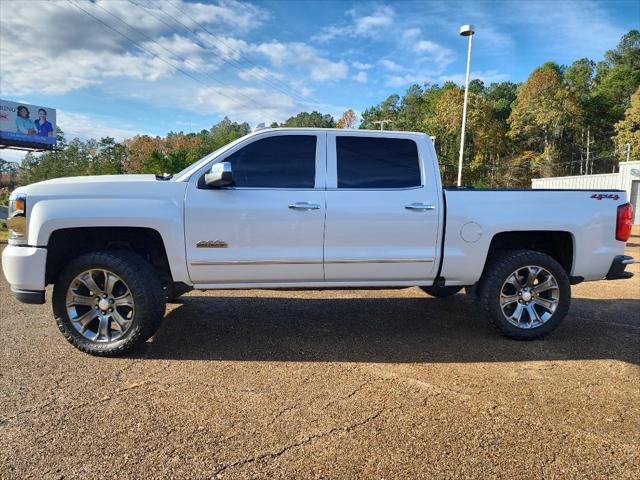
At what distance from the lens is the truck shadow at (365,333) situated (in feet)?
13.9

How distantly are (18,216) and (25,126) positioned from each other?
159ft

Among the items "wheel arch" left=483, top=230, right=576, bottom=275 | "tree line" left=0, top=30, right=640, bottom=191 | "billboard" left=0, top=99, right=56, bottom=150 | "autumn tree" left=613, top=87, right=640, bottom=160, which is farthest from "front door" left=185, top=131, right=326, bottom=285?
"autumn tree" left=613, top=87, right=640, bottom=160

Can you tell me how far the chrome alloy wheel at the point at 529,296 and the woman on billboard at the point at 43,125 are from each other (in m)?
50.3

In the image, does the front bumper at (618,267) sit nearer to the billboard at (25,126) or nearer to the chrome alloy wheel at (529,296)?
the chrome alloy wheel at (529,296)

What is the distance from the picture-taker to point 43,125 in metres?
45.7

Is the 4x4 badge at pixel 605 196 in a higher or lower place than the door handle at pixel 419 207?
higher

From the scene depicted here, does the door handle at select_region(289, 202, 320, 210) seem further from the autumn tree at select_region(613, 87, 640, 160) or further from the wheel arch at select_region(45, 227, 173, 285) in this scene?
the autumn tree at select_region(613, 87, 640, 160)

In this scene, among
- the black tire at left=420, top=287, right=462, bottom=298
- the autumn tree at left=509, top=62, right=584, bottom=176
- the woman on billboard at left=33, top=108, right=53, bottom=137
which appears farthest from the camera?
the autumn tree at left=509, top=62, right=584, bottom=176

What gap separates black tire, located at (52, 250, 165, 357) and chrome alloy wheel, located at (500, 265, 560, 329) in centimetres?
321

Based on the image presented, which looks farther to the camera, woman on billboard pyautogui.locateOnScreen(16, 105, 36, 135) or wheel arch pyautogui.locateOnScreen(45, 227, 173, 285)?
woman on billboard pyautogui.locateOnScreen(16, 105, 36, 135)

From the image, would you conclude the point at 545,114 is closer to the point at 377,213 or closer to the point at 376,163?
the point at 376,163

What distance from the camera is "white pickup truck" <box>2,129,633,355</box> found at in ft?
13.3

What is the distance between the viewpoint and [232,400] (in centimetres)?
327

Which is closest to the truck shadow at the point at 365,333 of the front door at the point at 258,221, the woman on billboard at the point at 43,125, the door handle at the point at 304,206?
the front door at the point at 258,221
